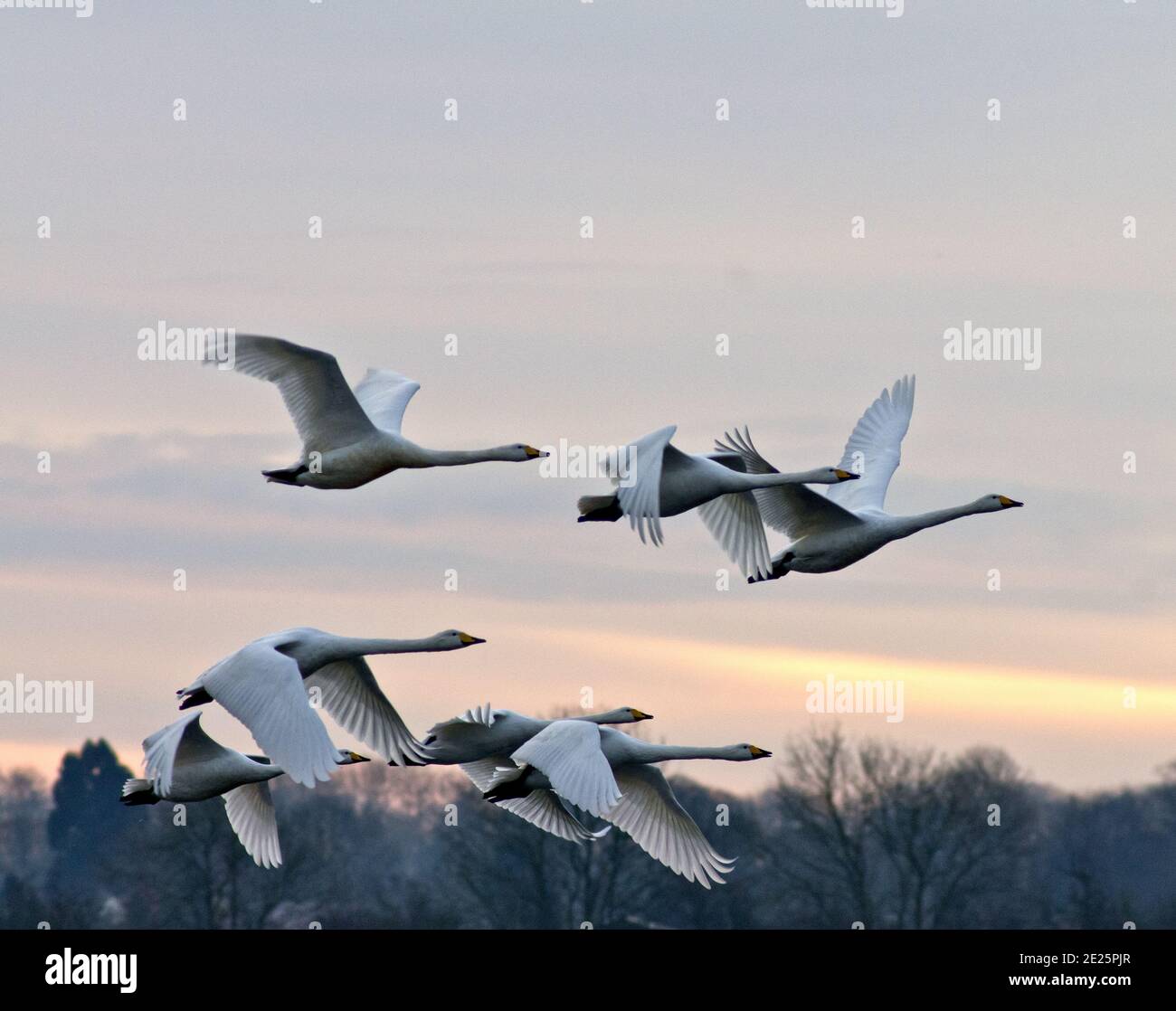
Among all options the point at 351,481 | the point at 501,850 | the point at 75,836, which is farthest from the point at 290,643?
the point at 75,836

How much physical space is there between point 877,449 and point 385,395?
296 inches

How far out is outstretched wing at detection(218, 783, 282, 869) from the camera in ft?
112

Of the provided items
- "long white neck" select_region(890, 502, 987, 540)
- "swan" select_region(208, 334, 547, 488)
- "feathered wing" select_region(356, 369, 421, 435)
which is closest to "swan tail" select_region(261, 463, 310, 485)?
"swan" select_region(208, 334, 547, 488)

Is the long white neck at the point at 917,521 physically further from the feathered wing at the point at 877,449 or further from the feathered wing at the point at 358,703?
the feathered wing at the point at 358,703

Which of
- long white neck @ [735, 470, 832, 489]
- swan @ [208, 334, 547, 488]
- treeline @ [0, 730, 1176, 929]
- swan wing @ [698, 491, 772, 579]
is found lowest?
treeline @ [0, 730, 1176, 929]

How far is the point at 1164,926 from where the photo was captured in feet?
247

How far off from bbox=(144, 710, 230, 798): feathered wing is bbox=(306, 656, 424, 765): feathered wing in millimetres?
1426

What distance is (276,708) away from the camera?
27984mm

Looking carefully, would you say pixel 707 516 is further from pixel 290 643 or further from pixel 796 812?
pixel 796 812

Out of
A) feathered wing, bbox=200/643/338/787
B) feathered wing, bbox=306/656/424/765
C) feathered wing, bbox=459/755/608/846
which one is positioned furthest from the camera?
feathered wing, bbox=459/755/608/846

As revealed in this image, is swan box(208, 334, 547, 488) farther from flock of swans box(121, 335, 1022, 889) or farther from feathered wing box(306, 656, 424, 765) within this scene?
feathered wing box(306, 656, 424, 765)

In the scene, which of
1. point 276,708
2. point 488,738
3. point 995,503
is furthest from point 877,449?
point 276,708

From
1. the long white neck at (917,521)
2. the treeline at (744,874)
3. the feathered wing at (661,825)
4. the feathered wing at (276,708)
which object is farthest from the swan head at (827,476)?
the treeline at (744,874)
